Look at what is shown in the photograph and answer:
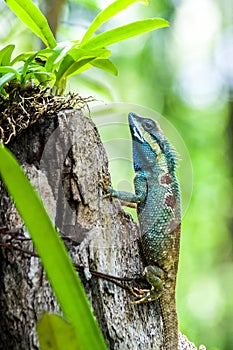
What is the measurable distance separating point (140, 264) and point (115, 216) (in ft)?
0.39

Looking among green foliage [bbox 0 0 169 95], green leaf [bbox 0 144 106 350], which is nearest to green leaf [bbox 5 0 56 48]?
green foliage [bbox 0 0 169 95]

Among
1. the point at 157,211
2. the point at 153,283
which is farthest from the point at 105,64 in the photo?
the point at 153,283

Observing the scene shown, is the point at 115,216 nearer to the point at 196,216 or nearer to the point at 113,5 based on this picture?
the point at 113,5

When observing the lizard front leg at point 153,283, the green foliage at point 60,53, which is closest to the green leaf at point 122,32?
the green foliage at point 60,53

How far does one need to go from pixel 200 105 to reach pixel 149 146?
2397mm

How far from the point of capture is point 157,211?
1.18m

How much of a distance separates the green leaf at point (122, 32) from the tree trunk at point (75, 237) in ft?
0.64

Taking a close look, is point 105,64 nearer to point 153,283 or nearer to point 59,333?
point 153,283

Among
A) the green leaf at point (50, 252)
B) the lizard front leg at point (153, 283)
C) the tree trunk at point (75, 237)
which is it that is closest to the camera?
the green leaf at point (50, 252)

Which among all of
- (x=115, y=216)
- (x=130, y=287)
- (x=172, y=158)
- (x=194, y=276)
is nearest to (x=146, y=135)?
(x=172, y=158)

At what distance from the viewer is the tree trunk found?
1021mm

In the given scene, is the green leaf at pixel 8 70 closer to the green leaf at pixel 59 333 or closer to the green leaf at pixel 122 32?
the green leaf at pixel 122 32

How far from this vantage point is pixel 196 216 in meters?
3.52

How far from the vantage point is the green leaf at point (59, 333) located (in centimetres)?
75
